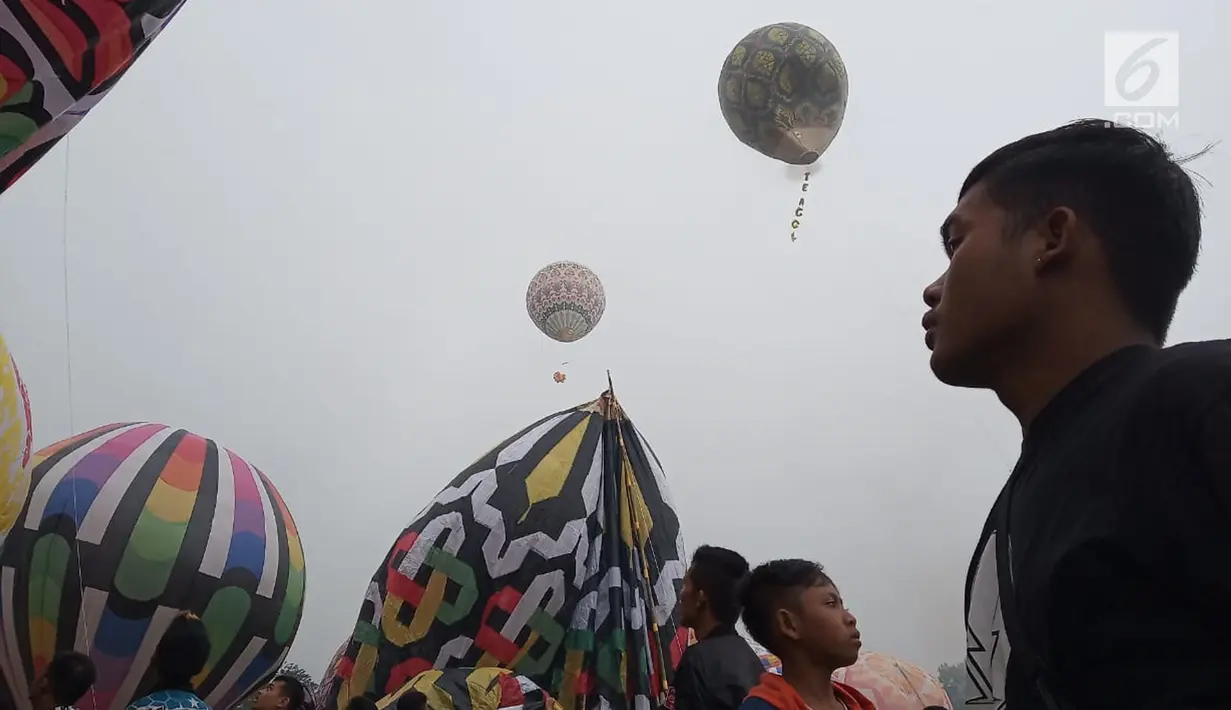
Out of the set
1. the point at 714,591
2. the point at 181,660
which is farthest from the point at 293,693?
the point at 714,591

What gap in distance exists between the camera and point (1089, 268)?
1.04m

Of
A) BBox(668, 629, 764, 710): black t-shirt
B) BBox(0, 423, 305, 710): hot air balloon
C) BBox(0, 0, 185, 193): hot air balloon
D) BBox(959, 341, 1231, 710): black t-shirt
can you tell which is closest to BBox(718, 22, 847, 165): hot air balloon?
BBox(0, 423, 305, 710): hot air balloon

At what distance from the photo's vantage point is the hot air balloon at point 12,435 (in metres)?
3.73

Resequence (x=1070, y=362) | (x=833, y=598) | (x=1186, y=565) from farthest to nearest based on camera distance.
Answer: (x=833, y=598) < (x=1070, y=362) < (x=1186, y=565)

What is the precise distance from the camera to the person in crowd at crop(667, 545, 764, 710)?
2.74 meters

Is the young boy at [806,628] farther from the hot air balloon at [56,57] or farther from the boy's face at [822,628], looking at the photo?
the hot air balloon at [56,57]

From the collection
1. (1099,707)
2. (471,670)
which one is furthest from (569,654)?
(1099,707)

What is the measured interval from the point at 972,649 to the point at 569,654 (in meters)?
3.76

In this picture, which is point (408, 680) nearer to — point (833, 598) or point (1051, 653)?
point (833, 598)

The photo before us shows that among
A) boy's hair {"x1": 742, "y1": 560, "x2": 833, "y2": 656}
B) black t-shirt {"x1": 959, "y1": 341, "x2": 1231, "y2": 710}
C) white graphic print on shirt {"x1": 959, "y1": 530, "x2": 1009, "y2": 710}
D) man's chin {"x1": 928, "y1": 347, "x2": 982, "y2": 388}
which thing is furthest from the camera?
boy's hair {"x1": 742, "y1": 560, "x2": 833, "y2": 656}

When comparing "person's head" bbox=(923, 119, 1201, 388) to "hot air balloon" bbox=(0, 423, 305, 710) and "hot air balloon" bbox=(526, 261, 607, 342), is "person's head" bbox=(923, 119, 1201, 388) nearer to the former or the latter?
"hot air balloon" bbox=(0, 423, 305, 710)

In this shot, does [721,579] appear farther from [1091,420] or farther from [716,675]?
[1091,420]

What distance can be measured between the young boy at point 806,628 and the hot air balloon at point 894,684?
271 cm

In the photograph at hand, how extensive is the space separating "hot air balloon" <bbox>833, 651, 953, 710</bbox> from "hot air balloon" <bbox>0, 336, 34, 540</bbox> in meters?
3.83
